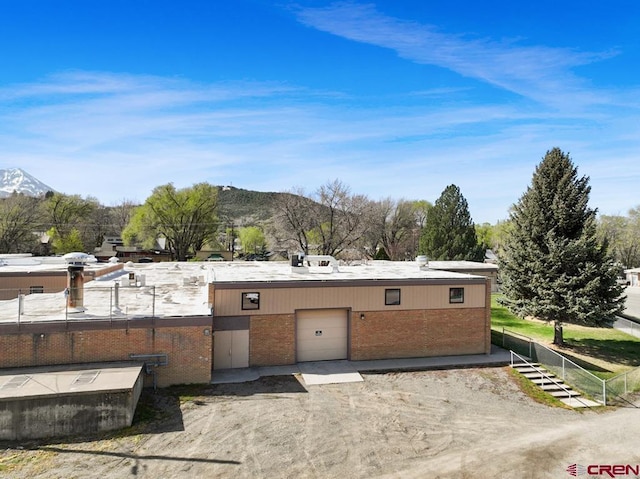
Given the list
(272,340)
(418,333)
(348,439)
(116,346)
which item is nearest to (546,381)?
(418,333)

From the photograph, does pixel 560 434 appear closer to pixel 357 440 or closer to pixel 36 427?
pixel 357 440

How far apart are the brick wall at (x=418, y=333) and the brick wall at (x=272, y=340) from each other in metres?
2.83

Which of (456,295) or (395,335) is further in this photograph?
(456,295)

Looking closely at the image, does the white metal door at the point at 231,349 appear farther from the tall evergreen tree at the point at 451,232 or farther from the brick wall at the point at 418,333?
the tall evergreen tree at the point at 451,232

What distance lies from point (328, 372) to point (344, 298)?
3317 mm

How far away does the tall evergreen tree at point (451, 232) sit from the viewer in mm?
49688

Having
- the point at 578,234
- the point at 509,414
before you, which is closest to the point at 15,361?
the point at 509,414

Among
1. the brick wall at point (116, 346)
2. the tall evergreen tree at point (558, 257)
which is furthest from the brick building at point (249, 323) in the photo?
the tall evergreen tree at point (558, 257)

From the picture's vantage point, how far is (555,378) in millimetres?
17828

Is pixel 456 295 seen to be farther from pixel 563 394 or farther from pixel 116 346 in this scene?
pixel 116 346

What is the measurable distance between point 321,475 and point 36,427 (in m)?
7.74

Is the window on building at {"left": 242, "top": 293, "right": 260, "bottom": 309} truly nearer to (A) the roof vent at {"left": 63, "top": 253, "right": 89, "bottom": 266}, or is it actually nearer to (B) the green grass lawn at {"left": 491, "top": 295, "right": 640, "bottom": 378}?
(A) the roof vent at {"left": 63, "top": 253, "right": 89, "bottom": 266}

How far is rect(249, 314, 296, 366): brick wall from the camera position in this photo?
18422mm

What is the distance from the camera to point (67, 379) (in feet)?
43.2
